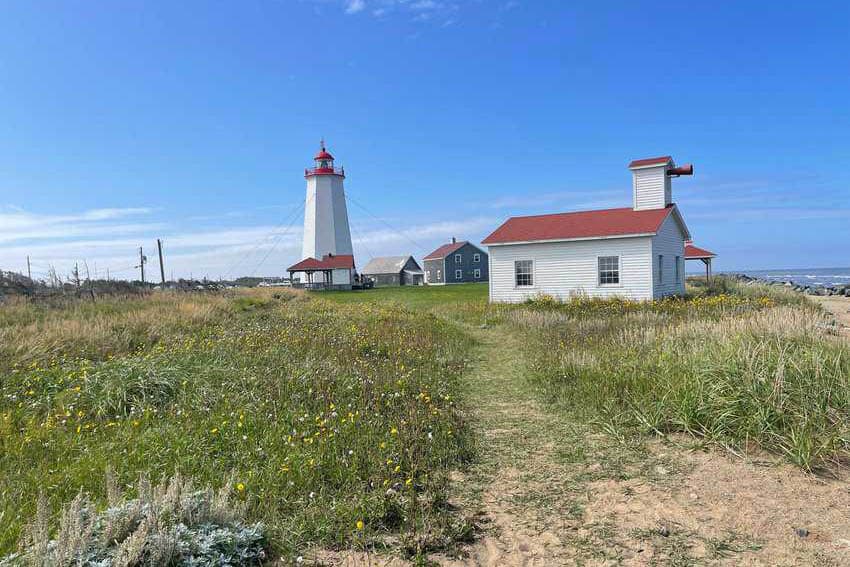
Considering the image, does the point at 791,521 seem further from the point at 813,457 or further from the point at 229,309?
the point at 229,309

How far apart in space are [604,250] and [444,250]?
43.2 m

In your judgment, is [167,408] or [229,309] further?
[229,309]

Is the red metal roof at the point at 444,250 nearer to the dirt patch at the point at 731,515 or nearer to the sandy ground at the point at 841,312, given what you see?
the sandy ground at the point at 841,312

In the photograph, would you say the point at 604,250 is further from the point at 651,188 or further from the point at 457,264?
the point at 457,264

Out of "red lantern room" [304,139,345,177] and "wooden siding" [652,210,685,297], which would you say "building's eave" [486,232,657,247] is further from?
"red lantern room" [304,139,345,177]

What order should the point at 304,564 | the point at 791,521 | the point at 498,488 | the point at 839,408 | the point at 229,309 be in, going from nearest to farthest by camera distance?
the point at 304,564, the point at 791,521, the point at 498,488, the point at 839,408, the point at 229,309

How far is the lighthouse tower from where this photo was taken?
5159cm

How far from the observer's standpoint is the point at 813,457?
486cm

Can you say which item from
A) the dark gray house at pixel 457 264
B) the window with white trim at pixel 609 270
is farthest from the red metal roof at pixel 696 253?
the dark gray house at pixel 457 264

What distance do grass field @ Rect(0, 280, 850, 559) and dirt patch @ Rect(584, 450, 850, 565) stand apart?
339 mm

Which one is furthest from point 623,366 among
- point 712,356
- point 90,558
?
point 90,558

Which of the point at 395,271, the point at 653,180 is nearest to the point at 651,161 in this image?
the point at 653,180

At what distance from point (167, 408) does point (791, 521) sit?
6642 millimetres

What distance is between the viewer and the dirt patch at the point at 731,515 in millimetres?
3615
